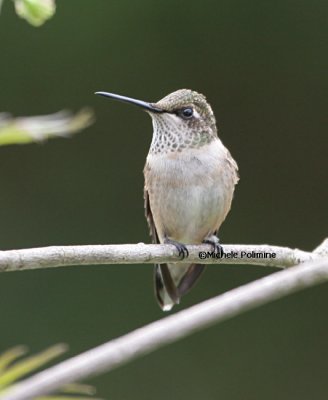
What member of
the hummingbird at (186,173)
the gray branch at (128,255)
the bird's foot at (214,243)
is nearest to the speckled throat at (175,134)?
the hummingbird at (186,173)

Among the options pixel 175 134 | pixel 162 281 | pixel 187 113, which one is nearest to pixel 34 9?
pixel 175 134

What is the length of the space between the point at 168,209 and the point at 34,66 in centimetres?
276

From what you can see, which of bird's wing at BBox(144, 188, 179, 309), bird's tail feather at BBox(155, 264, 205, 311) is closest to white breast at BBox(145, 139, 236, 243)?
bird's wing at BBox(144, 188, 179, 309)

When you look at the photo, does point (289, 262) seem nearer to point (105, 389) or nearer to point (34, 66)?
point (105, 389)

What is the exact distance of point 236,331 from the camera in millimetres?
5695

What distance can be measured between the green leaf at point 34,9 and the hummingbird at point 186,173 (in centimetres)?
203

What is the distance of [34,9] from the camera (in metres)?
0.92

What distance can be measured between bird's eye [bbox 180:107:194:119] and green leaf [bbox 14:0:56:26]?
2389 mm

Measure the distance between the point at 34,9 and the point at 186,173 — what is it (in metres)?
2.23

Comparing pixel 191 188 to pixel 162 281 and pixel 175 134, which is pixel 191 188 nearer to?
pixel 175 134

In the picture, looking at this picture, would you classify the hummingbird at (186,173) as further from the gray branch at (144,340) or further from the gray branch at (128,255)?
the gray branch at (144,340)

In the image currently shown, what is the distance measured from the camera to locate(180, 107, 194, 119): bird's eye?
333 centimetres

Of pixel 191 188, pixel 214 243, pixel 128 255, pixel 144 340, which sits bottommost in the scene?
pixel 144 340

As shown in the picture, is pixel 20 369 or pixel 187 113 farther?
pixel 187 113
